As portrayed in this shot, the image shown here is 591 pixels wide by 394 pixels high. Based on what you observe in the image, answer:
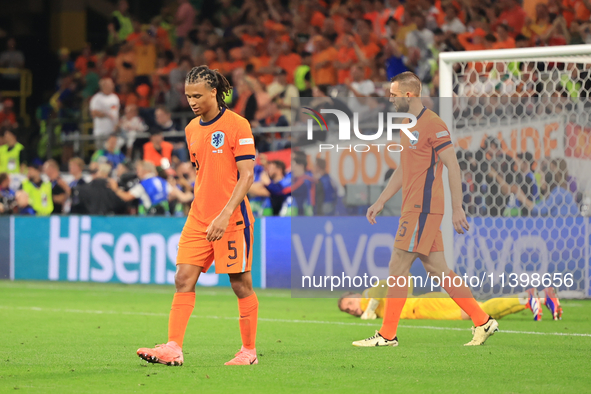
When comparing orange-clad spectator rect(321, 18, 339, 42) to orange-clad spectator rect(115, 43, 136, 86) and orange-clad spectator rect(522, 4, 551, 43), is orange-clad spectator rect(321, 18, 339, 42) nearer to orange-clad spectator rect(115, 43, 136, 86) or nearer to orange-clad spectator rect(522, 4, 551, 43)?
orange-clad spectator rect(522, 4, 551, 43)

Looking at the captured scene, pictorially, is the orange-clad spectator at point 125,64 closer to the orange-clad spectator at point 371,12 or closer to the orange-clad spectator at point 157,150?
the orange-clad spectator at point 157,150

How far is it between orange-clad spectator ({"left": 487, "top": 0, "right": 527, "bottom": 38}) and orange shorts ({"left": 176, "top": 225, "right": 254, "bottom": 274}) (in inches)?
428

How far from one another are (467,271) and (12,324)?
5.13 meters

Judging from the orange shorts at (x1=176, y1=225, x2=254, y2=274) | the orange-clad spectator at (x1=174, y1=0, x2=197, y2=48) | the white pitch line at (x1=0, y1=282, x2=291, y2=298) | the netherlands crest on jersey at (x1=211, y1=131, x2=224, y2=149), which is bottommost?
the white pitch line at (x1=0, y1=282, x2=291, y2=298)

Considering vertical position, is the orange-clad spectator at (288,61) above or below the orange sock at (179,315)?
above

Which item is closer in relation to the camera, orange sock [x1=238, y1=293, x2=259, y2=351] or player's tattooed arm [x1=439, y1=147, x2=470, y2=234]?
orange sock [x1=238, y1=293, x2=259, y2=351]

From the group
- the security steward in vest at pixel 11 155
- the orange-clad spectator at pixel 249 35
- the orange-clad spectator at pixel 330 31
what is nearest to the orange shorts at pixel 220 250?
the orange-clad spectator at pixel 330 31

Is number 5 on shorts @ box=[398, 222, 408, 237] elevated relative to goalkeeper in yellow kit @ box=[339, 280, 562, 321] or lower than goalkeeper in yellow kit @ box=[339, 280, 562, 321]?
elevated

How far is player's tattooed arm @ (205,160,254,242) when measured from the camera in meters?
5.48

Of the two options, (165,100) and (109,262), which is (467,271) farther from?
(165,100)

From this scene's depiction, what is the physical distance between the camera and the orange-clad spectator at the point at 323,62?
16438mm

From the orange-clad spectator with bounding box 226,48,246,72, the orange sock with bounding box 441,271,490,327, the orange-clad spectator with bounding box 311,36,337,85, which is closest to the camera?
the orange sock with bounding box 441,271,490,327

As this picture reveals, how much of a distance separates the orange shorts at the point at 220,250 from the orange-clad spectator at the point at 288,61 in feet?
38.5

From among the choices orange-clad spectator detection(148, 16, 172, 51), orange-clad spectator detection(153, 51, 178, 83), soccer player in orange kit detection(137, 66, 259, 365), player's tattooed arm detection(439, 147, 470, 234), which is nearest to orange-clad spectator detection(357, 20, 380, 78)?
orange-clad spectator detection(153, 51, 178, 83)
